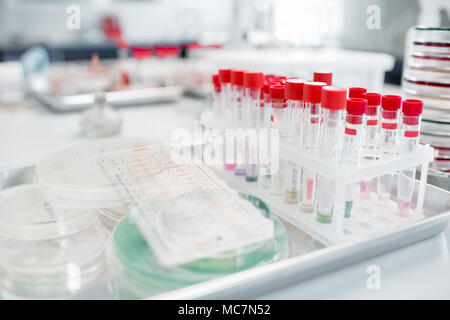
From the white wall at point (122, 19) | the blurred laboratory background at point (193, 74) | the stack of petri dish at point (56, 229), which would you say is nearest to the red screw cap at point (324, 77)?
the blurred laboratory background at point (193, 74)

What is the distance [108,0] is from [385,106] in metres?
4.63

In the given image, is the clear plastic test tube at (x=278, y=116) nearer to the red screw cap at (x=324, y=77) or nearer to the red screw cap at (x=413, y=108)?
the red screw cap at (x=324, y=77)

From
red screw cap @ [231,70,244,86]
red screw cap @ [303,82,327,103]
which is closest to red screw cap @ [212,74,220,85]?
red screw cap @ [231,70,244,86]

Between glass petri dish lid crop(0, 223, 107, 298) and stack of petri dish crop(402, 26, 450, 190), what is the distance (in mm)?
697

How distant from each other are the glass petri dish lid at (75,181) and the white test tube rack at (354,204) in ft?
0.90

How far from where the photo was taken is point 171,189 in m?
0.68

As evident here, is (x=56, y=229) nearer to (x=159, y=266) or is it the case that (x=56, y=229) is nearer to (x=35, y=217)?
(x=35, y=217)

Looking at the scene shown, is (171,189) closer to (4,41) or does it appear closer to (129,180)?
(129,180)

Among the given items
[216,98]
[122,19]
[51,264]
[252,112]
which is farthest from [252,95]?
[122,19]

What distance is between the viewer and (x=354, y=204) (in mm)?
714

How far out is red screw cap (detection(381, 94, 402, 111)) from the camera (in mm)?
691

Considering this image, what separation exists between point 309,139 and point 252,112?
0.18 meters

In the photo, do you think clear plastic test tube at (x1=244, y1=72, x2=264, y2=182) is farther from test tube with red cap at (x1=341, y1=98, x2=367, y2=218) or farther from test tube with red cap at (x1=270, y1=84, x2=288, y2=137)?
test tube with red cap at (x1=341, y1=98, x2=367, y2=218)

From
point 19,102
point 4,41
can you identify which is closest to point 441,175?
point 19,102
